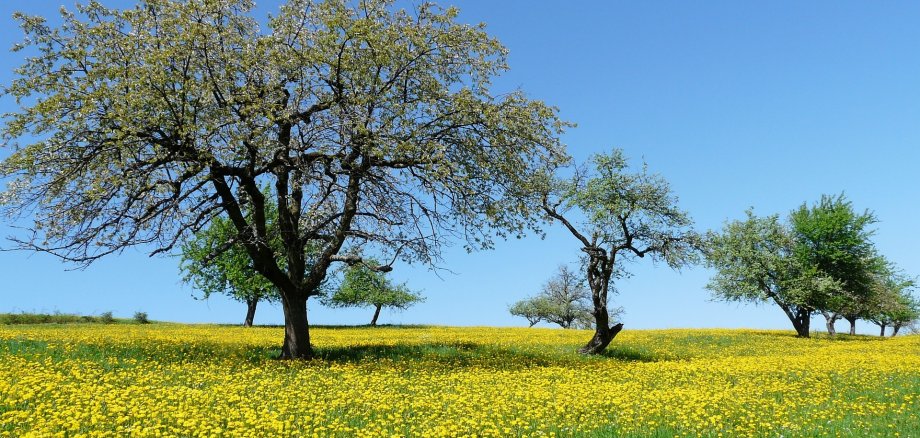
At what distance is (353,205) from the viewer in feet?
69.9

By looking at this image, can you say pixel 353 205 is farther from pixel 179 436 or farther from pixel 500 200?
pixel 179 436

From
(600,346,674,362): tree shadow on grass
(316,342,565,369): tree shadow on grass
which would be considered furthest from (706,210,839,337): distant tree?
(316,342,565,369): tree shadow on grass

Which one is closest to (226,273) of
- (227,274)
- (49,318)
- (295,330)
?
(227,274)

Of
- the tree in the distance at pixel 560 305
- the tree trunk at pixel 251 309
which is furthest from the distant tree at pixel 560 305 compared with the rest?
the tree trunk at pixel 251 309

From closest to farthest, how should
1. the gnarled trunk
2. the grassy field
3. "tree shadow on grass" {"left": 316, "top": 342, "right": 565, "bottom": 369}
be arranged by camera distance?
the grassy field < "tree shadow on grass" {"left": 316, "top": 342, "right": 565, "bottom": 369} < the gnarled trunk

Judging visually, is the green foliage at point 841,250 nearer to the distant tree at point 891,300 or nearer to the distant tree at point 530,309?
the distant tree at point 891,300

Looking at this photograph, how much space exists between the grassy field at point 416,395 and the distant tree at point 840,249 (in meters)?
30.9

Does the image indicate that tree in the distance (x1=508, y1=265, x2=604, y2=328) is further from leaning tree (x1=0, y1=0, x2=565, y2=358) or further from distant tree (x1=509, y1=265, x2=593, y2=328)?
leaning tree (x1=0, y1=0, x2=565, y2=358)

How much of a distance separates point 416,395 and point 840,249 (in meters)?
50.8

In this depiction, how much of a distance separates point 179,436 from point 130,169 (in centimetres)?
1140

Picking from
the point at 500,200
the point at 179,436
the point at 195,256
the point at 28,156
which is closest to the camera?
the point at 179,436

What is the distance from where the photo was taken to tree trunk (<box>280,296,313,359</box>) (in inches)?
864

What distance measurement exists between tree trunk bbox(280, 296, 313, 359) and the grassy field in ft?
3.33

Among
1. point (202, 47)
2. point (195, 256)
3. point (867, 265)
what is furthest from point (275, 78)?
point (867, 265)
